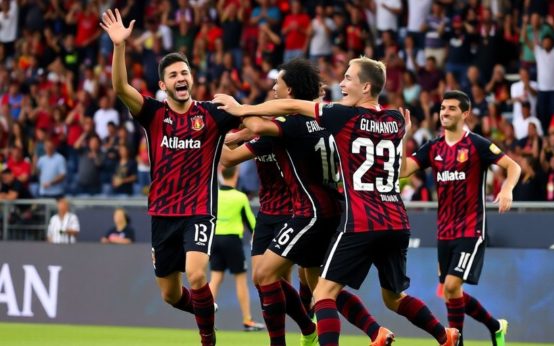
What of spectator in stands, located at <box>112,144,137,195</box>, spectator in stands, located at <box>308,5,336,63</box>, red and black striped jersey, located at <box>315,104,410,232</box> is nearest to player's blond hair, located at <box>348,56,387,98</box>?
red and black striped jersey, located at <box>315,104,410,232</box>

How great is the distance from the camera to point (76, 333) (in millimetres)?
16094

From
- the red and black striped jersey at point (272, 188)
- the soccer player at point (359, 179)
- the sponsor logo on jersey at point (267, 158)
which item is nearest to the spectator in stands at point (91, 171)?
the red and black striped jersey at point (272, 188)

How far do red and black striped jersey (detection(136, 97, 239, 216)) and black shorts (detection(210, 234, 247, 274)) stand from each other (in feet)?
18.1

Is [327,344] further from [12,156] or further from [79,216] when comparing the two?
[12,156]

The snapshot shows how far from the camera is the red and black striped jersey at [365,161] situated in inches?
388

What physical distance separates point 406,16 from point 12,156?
7.63 metres

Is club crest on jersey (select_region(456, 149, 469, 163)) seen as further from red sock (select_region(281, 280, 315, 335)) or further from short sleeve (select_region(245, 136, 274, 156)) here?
short sleeve (select_region(245, 136, 274, 156))

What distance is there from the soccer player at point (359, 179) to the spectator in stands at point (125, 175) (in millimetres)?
12364

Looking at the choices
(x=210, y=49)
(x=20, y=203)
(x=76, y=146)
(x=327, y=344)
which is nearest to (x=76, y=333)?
(x=20, y=203)

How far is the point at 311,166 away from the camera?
36.0 ft

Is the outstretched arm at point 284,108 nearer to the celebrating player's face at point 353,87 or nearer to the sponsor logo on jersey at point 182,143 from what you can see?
the celebrating player's face at point 353,87

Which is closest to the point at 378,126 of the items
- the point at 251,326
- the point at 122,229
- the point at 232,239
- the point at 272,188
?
the point at 272,188

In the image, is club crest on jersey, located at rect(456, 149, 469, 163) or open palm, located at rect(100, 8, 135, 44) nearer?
open palm, located at rect(100, 8, 135, 44)

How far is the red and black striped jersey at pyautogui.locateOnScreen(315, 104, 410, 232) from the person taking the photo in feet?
32.3
